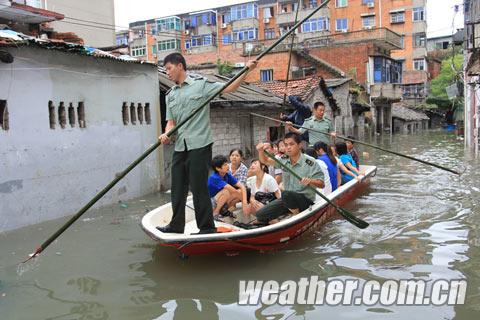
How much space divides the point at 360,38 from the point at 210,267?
101 ft

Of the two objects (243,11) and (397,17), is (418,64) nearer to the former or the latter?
(397,17)

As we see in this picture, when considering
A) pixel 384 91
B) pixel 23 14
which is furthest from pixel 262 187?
pixel 384 91

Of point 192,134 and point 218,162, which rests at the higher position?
point 192,134

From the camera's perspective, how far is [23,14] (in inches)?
456

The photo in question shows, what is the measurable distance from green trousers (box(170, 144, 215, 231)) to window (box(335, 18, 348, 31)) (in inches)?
1771

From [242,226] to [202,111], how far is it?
5.28 feet

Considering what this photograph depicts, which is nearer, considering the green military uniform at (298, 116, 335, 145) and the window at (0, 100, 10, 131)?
the window at (0, 100, 10, 131)

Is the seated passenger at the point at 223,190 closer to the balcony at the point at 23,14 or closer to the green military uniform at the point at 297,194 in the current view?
the green military uniform at the point at 297,194

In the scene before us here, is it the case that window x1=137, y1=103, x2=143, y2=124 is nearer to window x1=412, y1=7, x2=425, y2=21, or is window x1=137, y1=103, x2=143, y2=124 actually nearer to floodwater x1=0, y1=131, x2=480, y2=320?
floodwater x1=0, y1=131, x2=480, y2=320

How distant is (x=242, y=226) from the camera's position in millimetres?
5809

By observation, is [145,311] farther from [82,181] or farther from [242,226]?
[82,181]

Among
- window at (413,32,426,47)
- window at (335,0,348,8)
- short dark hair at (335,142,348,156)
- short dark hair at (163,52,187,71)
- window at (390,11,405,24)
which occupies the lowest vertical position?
short dark hair at (335,142,348,156)

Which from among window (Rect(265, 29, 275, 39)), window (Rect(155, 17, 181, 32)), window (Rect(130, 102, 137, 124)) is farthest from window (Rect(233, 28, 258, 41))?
window (Rect(130, 102, 137, 124))

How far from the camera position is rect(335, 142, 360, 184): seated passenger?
28.7ft
